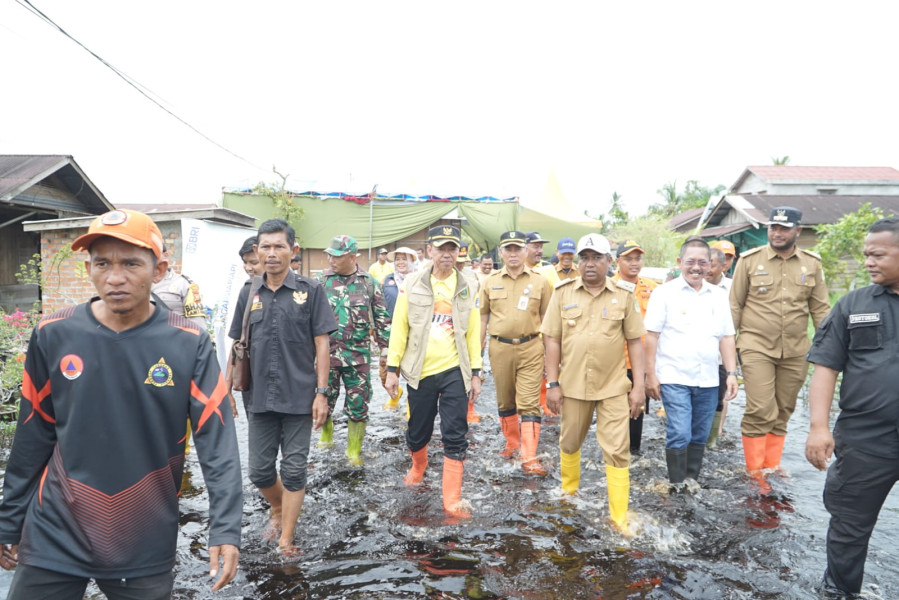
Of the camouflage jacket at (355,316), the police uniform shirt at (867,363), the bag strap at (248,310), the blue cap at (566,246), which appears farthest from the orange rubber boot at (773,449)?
the bag strap at (248,310)

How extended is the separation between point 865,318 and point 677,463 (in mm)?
2221

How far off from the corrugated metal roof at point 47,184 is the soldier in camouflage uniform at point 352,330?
24.9 feet

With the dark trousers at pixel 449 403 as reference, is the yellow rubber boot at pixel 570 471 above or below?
below

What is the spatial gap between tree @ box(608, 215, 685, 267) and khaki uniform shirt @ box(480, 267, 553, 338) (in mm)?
17987

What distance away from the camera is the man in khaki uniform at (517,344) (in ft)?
19.0

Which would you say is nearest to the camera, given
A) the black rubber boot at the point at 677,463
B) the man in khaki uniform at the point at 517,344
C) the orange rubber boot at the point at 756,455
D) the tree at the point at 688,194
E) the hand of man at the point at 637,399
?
the hand of man at the point at 637,399

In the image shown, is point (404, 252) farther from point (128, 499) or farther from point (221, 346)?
point (128, 499)

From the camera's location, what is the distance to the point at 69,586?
82.0 inches

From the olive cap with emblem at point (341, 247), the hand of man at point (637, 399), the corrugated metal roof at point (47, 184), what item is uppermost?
the corrugated metal roof at point (47, 184)

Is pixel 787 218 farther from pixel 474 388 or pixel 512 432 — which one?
pixel 512 432

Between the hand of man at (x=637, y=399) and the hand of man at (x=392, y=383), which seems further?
the hand of man at (x=392, y=383)

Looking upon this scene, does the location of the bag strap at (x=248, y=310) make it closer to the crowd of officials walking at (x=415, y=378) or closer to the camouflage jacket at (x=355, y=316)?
the crowd of officials walking at (x=415, y=378)

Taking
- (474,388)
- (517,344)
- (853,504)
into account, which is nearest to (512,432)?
(517,344)

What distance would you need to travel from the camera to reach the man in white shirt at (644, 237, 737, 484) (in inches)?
188
